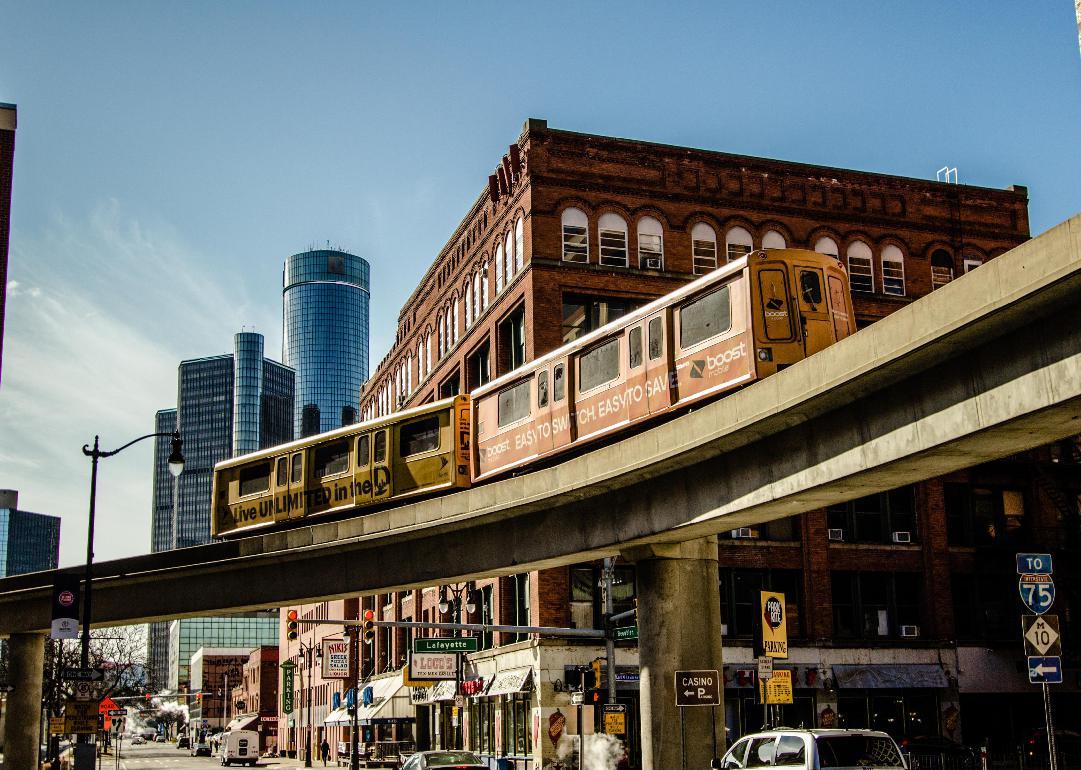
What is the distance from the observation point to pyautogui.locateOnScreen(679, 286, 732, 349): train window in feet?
80.2

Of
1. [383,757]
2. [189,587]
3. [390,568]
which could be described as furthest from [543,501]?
[383,757]

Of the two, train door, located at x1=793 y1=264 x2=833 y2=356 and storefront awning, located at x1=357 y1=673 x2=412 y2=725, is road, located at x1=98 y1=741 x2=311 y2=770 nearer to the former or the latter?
storefront awning, located at x1=357 y1=673 x2=412 y2=725

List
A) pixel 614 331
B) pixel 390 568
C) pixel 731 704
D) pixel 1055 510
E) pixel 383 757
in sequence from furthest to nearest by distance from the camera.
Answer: pixel 383 757 < pixel 1055 510 < pixel 731 704 < pixel 390 568 < pixel 614 331

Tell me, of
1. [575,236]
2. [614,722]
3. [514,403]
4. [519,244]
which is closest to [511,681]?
[614,722]

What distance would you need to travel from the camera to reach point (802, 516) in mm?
48656

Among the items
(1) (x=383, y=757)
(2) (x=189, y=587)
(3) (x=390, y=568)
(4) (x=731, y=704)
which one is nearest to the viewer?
(3) (x=390, y=568)

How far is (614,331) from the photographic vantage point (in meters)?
27.3

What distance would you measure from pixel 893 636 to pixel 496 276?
22.6m

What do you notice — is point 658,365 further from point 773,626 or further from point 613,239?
point 613,239

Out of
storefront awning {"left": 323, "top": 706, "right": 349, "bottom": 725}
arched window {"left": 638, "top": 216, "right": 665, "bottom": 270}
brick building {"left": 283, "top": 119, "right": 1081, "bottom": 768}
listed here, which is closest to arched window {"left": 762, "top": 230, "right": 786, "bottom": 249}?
brick building {"left": 283, "top": 119, "right": 1081, "bottom": 768}

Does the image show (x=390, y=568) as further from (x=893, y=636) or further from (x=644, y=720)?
(x=893, y=636)

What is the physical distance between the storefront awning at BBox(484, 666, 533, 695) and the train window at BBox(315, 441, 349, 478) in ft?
47.1

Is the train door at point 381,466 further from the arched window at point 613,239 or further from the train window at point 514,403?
the arched window at point 613,239

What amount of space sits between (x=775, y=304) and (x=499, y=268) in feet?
97.3
